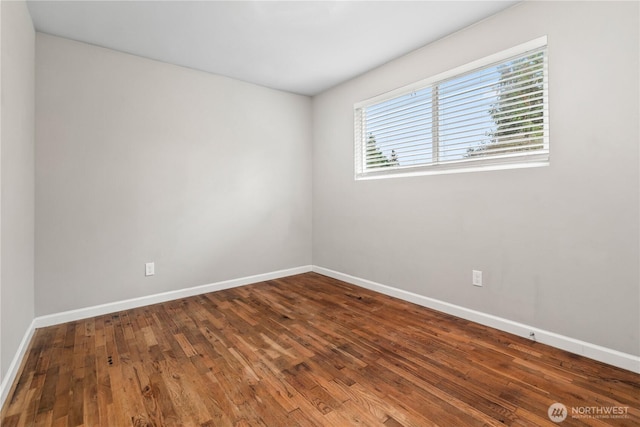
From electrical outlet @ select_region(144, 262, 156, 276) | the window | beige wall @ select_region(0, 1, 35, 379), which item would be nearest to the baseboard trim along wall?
beige wall @ select_region(0, 1, 35, 379)

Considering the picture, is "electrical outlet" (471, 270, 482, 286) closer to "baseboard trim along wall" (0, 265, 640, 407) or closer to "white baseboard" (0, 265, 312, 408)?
"baseboard trim along wall" (0, 265, 640, 407)

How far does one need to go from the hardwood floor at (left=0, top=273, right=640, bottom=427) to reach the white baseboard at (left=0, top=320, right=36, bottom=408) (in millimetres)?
38

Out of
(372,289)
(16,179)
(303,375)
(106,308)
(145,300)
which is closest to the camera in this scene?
(303,375)

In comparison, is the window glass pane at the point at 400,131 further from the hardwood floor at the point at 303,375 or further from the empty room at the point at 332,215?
the hardwood floor at the point at 303,375

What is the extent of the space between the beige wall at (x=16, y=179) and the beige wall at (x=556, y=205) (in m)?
2.93

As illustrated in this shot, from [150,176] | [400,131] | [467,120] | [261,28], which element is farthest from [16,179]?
[467,120]

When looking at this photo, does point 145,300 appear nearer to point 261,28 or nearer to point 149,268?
point 149,268

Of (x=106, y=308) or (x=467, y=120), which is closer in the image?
(x=467, y=120)

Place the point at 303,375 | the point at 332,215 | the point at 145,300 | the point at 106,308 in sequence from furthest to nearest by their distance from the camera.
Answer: the point at 332,215
the point at 145,300
the point at 106,308
the point at 303,375

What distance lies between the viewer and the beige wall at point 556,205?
1.79m

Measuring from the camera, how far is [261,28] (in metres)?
2.49

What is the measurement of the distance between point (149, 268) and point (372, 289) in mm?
2341

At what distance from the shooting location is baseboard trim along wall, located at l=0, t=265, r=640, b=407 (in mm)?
1797

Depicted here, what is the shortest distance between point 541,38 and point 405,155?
1348 millimetres
